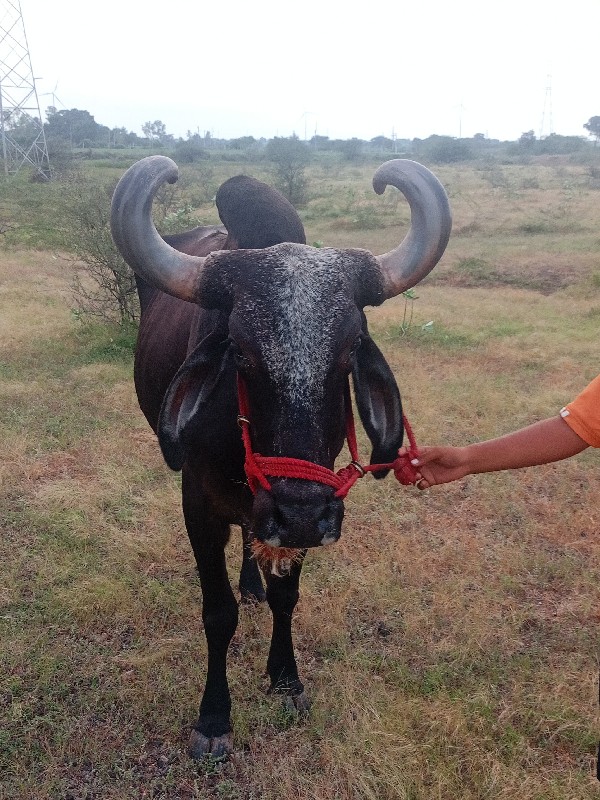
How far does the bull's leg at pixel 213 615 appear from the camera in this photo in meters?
3.05

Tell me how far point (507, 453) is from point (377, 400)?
54 cm

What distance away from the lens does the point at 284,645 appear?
348 centimetres

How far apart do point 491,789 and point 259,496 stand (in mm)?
1718

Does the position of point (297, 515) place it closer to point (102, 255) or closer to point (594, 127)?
point (102, 255)

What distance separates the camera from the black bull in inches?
88.0

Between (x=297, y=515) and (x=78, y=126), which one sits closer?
(x=297, y=515)

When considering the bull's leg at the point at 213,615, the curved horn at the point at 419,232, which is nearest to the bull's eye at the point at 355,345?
the curved horn at the point at 419,232

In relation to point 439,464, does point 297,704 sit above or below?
below

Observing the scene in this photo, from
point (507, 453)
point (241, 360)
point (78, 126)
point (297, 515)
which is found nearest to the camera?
point (297, 515)

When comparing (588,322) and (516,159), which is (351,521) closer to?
(588,322)

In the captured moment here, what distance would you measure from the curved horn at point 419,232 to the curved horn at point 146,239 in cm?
73

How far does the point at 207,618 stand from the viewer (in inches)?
128

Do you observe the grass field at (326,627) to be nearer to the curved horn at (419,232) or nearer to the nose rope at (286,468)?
the nose rope at (286,468)

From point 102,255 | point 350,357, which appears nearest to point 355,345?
point 350,357
